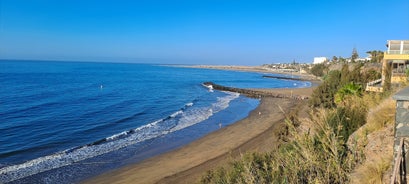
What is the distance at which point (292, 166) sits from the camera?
16.5 ft

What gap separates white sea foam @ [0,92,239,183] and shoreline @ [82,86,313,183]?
3.15 meters

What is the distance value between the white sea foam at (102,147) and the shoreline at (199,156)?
10.3ft

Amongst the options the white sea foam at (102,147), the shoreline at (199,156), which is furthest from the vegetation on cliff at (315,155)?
the white sea foam at (102,147)

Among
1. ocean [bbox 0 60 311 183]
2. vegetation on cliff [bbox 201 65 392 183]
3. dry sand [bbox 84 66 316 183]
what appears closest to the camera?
vegetation on cliff [bbox 201 65 392 183]

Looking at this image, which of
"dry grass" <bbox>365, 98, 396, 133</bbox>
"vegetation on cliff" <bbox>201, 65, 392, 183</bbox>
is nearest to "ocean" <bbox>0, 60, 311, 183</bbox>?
"vegetation on cliff" <bbox>201, 65, 392, 183</bbox>

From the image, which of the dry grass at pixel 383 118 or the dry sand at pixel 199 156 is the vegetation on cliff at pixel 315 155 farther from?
the dry sand at pixel 199 156

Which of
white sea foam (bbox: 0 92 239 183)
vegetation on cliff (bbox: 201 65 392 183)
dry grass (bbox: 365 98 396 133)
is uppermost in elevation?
dry grass (bbox: 365 98 396 133)

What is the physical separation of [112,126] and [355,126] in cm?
2016

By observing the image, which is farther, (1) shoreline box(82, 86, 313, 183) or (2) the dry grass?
(1) shoreline box(82, 86, 313, 183)

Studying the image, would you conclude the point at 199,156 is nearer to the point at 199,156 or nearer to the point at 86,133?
the point at 199,156

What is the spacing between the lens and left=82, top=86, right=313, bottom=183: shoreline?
1469 centimetres

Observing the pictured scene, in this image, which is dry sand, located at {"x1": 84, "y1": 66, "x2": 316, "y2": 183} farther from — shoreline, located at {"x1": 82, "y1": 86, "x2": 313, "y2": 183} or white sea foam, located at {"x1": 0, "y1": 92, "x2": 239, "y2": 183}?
white sea foam, located at {"x1": 0, "y1": 92, "x2": 239, "y2": 183}

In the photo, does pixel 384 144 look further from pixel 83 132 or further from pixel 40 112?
pixel 40 112

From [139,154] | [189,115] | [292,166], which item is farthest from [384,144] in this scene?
[189,115]
